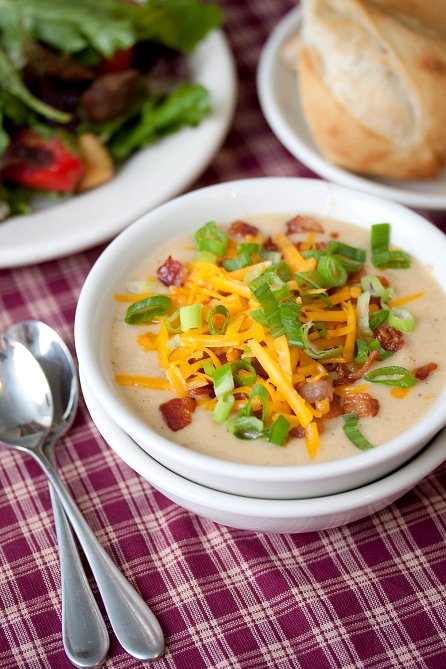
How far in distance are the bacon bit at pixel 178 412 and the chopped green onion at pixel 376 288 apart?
0.61 metres

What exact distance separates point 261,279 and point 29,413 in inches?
32.4

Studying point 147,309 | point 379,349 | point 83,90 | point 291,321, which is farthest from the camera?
point 83,90

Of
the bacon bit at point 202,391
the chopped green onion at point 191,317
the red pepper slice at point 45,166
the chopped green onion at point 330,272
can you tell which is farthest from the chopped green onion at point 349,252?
the red pepper slice at point 45,166

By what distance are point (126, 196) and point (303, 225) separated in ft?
2.84

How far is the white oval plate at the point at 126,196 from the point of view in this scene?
116 inches

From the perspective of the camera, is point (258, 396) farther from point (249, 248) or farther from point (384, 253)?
point (384, 253)

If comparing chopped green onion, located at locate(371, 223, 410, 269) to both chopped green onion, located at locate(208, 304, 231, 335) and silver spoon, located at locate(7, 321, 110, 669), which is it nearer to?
chopped green onion, located at locate(208, 304, 231, 335)

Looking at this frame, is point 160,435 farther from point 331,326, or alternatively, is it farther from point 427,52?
point 427,52

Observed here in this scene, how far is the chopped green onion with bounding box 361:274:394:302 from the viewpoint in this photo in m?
2.30

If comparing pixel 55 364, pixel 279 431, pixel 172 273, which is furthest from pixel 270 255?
pixel 55 364

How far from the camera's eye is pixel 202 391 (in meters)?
2.10

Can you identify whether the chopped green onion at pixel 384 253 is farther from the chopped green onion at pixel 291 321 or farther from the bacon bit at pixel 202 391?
the bacon bit at pixel 202 391

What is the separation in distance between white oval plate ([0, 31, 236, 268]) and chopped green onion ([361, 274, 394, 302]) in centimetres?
102

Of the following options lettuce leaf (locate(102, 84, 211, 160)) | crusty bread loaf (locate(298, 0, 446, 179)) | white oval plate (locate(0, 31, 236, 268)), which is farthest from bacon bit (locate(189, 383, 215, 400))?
lettuce leaf (locate(102, 84, 211, 160))
